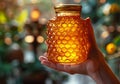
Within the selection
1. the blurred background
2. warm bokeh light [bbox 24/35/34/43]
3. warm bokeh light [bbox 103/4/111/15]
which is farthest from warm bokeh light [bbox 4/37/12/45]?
warm bokeh light [bbox 103/4/111/15]

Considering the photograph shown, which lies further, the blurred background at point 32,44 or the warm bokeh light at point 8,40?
the warm bokeh light at point 8,40

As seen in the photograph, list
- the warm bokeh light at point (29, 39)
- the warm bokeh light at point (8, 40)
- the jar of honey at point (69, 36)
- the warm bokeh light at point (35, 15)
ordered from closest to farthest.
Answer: the jar of honey at point (69, 36)
the warm bokeh light at point (8, 40)
the warm bokeh light at point (29, 39)
the warm bokeh light at point (35, 15)

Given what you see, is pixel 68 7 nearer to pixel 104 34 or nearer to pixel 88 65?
pixel 88 65

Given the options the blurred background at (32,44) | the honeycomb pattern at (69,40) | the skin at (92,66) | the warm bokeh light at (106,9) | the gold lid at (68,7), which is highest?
the gold lid at (68,7)

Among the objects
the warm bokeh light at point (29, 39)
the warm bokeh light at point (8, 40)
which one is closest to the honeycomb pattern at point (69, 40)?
the warm bokeh light at point (8, 40)

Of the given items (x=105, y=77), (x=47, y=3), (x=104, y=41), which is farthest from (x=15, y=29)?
(x=105, y=77)

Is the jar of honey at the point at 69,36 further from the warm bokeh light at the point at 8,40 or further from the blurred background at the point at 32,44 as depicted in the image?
the warm bokeh light at the point at 8,40

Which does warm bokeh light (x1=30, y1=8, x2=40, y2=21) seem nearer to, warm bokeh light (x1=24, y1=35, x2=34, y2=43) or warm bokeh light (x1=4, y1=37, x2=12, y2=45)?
warm bokeh light (x1=24, y1=35, x2=34, y2=43)

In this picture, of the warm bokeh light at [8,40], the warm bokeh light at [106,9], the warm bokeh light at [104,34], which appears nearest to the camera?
the warm bokeh light at [106,9]

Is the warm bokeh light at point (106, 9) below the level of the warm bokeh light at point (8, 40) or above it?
above
